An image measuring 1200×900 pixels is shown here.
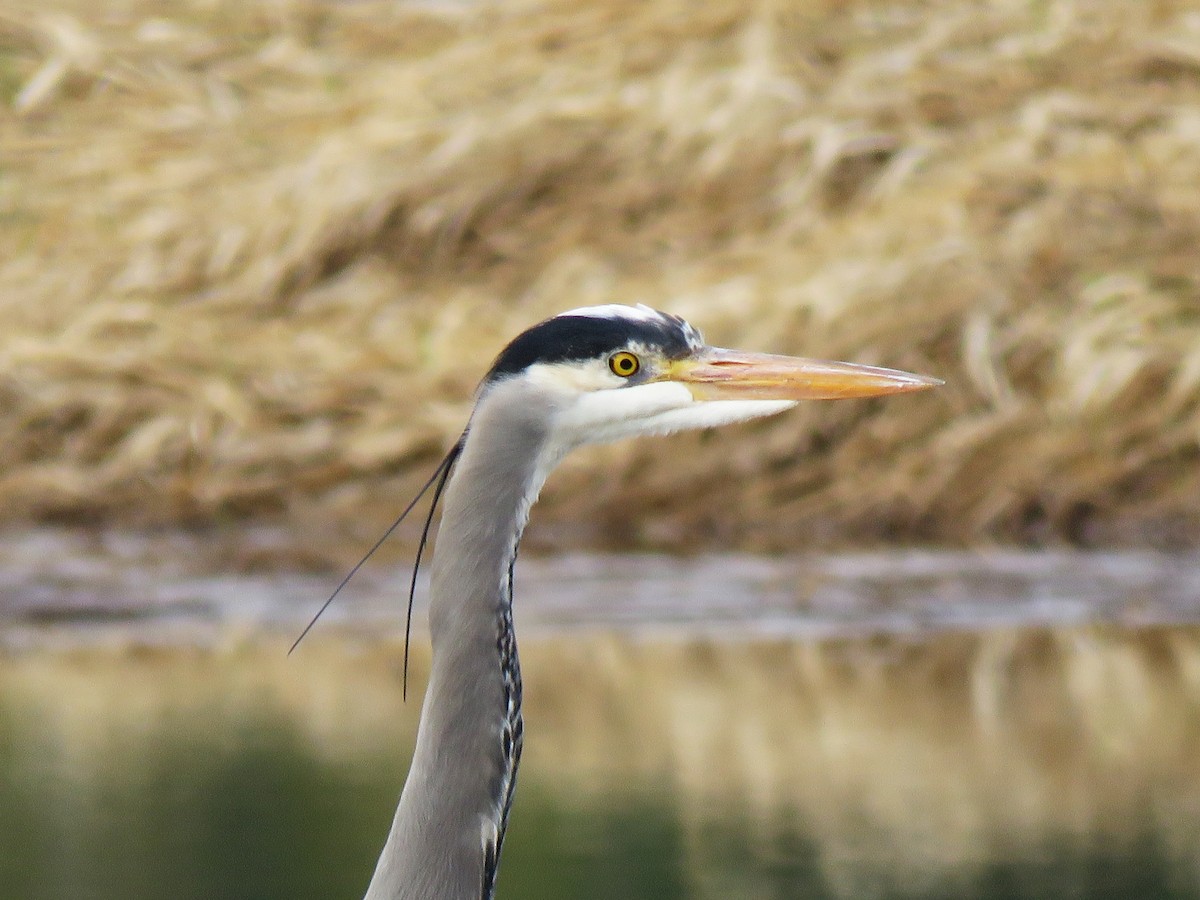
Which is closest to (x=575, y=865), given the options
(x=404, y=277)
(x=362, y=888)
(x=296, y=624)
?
(x=362, y=888)

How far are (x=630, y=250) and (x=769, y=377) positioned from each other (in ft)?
22.3

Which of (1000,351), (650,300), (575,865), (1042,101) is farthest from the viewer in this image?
(1042,101)

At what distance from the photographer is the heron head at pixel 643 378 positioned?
3201 mm

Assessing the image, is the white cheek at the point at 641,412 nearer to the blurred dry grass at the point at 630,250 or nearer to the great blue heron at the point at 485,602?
the great blue heron at the point at 485,602

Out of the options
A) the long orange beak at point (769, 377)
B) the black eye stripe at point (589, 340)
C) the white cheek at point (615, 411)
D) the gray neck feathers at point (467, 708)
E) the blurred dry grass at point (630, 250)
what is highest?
the blurred dry grass at point (630, 250)

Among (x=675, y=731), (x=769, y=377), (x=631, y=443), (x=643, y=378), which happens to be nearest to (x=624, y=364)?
(x=643, y=378)

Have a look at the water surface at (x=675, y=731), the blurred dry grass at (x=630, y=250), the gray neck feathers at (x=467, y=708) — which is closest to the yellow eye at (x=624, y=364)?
the gray neck feathers at (x=467, y=708)

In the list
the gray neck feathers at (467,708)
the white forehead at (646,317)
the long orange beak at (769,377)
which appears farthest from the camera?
the long orange beak at (769,377)

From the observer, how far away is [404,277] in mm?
10438

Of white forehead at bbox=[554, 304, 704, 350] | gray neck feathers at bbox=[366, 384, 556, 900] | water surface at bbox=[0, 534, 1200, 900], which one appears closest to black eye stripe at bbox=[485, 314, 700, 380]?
white forehead at bbox=[554, 304, 704, 350]

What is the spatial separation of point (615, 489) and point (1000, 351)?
5.27 ft

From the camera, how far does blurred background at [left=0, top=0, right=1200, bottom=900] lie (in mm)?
5098

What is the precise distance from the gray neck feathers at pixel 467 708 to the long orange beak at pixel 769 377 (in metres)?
0.42

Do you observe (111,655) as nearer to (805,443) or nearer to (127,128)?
(805,443)
